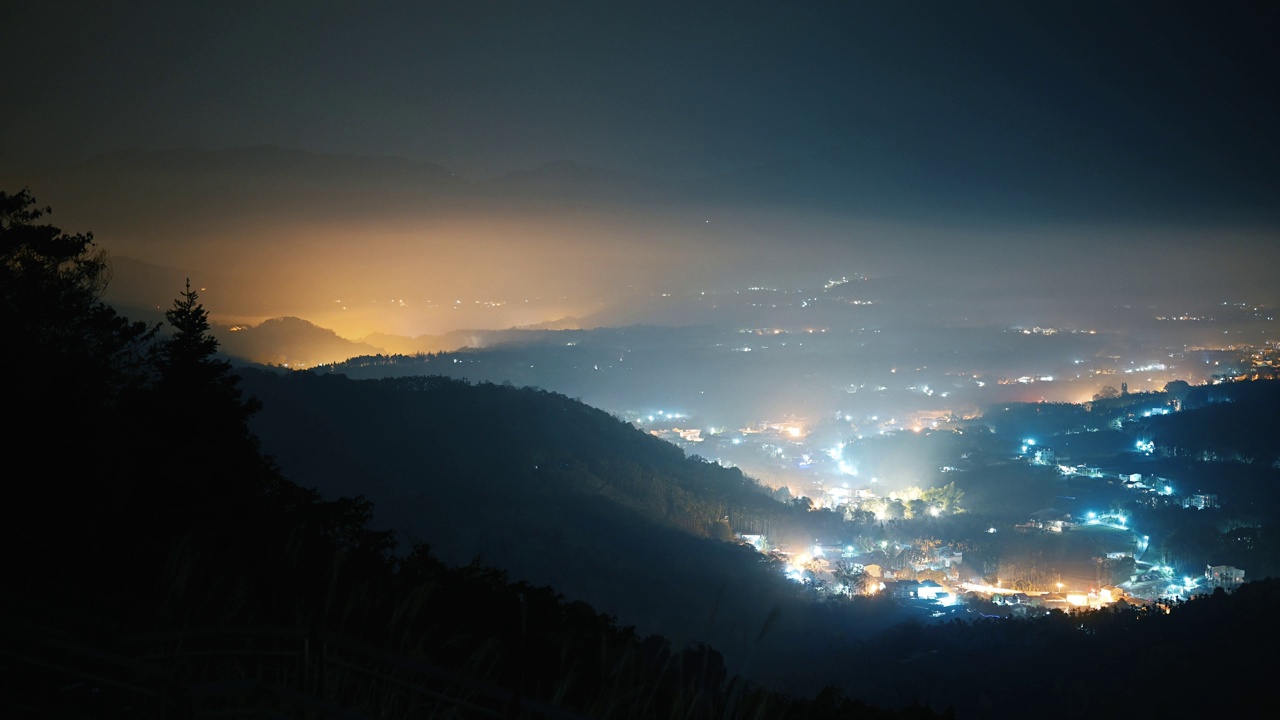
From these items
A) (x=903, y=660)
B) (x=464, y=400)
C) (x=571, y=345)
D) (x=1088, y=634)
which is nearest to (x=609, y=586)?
(x=903, y=660)

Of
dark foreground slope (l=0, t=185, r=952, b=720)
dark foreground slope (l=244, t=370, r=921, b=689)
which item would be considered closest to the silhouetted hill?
dark foreground slope (l=244, t=370, r=921, b=689)

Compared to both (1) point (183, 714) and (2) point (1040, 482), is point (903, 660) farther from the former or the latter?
(2) point (1040, 482)

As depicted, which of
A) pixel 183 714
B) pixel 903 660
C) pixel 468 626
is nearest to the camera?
pixel 183 714

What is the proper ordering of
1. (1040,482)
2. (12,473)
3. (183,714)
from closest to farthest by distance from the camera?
(183,714)
(12,473)
(1040,482)

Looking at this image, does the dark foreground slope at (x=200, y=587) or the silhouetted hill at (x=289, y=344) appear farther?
the silhouetted hill at (x=289, y=344)

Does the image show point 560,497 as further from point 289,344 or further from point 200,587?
point 289,344

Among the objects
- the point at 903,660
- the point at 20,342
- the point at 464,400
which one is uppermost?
the point at 464,400

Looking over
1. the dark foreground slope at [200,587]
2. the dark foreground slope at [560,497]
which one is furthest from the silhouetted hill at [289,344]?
the dark foreground slope at [200,587]

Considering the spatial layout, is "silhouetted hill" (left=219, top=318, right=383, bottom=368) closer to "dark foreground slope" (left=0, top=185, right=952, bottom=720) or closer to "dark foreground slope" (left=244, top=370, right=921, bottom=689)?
"dark foreground slope" (left=244, top=370, right=921, bottom=689)

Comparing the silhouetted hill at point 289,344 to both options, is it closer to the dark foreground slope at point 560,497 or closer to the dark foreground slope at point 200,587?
the dark foreground slope at point 560,497

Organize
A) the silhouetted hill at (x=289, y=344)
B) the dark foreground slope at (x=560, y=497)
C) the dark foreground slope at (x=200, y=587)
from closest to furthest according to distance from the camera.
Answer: the dark foreground slope at (x=200, y=587), the dark foreground slope at (x=560, y=497), the silhouetted hill at (x=289, y=344)

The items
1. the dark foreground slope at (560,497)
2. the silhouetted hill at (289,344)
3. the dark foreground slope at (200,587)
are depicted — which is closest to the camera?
the dark foreground slope at (200,587)
